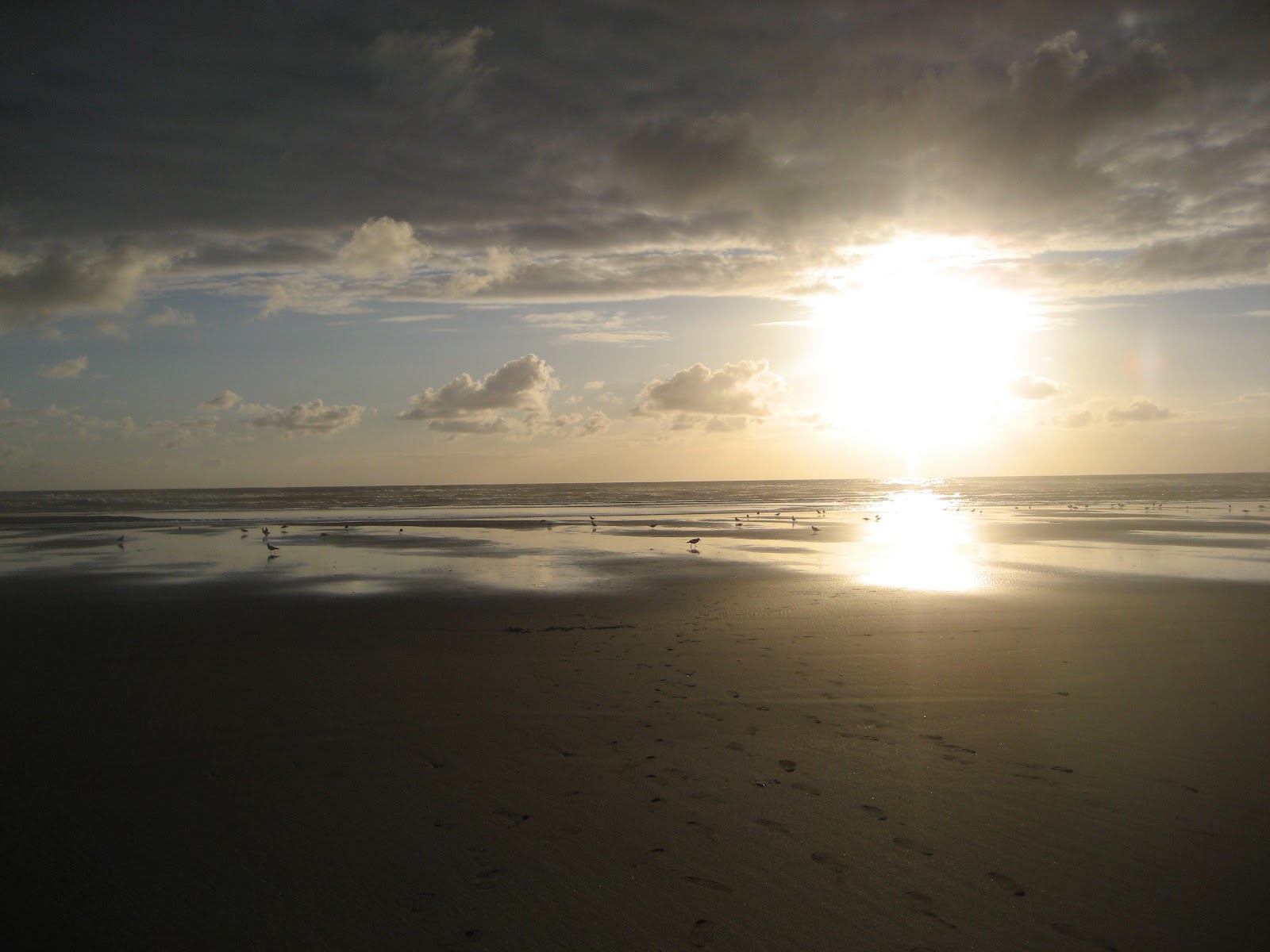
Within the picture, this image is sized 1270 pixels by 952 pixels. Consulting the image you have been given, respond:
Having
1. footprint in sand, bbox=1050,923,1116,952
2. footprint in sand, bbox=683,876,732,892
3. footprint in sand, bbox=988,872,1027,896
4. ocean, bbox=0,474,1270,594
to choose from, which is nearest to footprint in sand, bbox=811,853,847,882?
footprint in sand, bbox=683,876,732,892

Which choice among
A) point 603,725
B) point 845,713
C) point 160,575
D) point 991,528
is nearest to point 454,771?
point 603,725

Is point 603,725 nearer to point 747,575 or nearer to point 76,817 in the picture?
point 76,817

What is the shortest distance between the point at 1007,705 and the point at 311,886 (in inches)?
298

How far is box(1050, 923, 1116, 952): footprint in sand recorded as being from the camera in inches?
177

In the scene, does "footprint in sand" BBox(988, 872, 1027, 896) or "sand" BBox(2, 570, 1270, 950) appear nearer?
"sand" BBox(2, 570, 1270, 950)

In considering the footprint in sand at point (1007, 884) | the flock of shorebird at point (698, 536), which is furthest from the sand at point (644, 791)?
the flock of shorebird at point (698, 536)

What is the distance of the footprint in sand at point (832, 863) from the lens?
523 centimetres

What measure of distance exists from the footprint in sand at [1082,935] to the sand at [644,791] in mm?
21

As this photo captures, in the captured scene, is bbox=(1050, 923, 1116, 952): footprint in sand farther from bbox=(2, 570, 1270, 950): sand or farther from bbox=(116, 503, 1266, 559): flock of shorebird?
bbox=(116, 503, 1266, 559): flock of shorebird

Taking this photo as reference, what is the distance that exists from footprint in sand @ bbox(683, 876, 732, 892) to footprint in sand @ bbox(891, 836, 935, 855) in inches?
56.8

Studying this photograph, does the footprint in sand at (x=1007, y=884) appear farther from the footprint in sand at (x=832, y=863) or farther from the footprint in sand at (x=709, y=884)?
the footprint in sand at (x=709, y=884)

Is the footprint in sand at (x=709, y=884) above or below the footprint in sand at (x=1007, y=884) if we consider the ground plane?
above

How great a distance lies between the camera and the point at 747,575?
2103cm

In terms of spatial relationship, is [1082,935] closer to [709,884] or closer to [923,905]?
[923,905]
